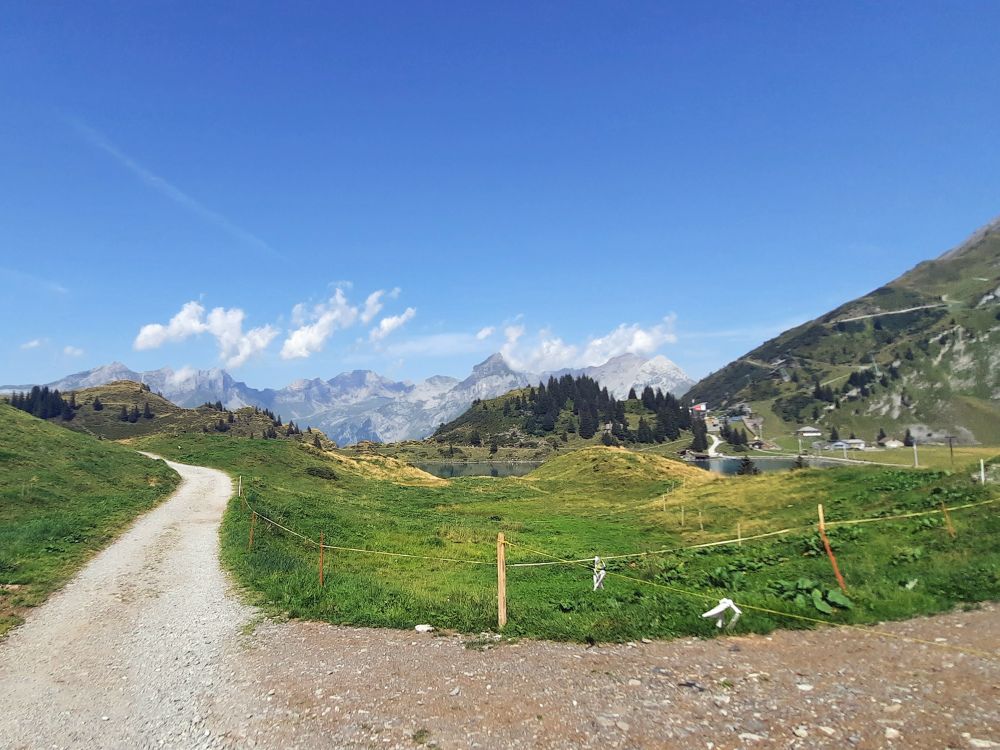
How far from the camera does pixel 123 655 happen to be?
1400cm

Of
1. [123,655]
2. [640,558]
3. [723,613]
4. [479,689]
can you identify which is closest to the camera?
[479,689]

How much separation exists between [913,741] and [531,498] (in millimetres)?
64103

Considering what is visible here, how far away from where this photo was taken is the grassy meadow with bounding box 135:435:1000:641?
49.4ft

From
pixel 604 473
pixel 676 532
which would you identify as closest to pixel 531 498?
pixel 604 473

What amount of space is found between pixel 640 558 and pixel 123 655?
21.0 m

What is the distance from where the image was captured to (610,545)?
117 feet

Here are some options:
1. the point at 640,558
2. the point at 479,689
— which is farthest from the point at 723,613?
the point at 640,558

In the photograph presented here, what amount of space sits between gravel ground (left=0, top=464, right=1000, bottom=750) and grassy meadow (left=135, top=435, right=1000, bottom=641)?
1.21 m

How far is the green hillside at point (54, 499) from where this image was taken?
20578 mm

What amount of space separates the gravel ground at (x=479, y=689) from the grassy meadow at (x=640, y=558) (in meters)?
1.21

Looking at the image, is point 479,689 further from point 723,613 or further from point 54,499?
point 54,499

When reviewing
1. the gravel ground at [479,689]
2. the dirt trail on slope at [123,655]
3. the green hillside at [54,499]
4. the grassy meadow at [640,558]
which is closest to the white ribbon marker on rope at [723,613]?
the grassy meadow at [640,558]

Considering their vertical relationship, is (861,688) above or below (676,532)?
above

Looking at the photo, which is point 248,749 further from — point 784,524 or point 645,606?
point 784,524
